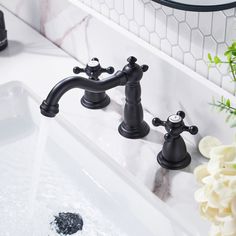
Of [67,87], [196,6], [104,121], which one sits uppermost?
[196,6]

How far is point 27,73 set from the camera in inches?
50.6

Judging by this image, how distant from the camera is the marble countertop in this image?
96 centimetres

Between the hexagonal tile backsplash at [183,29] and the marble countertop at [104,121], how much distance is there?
0.49 feet

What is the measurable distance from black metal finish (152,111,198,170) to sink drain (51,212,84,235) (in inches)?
7.0

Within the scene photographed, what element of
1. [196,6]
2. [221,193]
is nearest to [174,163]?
[196,6]

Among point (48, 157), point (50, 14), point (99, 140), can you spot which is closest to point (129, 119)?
point (99, 140)

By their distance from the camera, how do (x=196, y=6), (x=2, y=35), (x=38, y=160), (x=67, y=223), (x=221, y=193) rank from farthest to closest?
(x=2, y=35)
(x=38, y=160)
(x=67, y=223)
(x=196, y=6)
(x=221, y=193)

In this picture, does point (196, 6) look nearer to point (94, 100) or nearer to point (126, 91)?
point (126, 91)

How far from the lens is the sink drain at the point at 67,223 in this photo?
3.36 ft

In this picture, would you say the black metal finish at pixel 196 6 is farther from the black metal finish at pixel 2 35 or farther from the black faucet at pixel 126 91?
the black metal finish at pixel 2 35

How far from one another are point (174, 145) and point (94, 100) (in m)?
0.25

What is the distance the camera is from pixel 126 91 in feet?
3.44

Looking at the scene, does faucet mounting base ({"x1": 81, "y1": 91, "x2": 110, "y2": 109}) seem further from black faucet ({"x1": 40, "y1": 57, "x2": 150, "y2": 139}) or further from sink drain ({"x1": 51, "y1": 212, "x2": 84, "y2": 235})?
sink drain ({"x1": 51, "y1": 212, "x2": 84, "y2": 235})

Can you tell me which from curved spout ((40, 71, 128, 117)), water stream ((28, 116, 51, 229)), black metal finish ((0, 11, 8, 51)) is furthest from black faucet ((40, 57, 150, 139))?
black metal finish ((0, 11, 8, 51))
